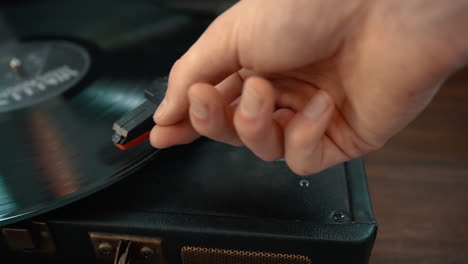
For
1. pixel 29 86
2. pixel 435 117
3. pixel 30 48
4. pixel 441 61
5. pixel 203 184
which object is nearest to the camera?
pixel 441 61

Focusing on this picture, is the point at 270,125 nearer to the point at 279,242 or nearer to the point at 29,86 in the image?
the point at 279,242

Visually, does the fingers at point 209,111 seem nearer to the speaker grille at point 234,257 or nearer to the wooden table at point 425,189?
the speaker grille at point 234,257

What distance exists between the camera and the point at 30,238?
1.87ft

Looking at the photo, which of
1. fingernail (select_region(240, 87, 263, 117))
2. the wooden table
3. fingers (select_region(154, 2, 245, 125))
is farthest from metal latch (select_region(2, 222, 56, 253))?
the wooden table

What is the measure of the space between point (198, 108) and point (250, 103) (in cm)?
5

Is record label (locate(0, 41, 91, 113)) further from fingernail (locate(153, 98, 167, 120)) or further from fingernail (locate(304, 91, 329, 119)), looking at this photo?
fingernail (locate(304, 91, 329, 119))

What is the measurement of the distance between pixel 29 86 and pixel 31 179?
0.83ft

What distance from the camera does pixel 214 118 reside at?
0.43m

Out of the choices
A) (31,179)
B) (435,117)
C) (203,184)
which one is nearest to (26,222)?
(31,179)

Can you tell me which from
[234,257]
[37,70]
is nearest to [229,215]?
[234,257]

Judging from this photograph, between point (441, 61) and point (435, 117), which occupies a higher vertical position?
point (441, 61)

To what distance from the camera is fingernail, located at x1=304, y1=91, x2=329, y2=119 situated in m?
0.43

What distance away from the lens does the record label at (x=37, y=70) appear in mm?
745

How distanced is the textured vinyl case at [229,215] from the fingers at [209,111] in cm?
14
